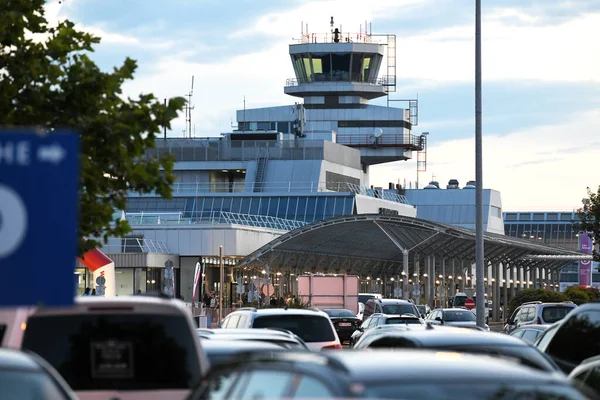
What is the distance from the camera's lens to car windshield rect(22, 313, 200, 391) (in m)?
11.4

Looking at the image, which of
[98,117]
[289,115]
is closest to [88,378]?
[98,117]

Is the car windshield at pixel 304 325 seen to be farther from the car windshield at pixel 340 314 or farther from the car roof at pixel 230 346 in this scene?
the car windshield at pixel 340 314

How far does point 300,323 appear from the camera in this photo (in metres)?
22.7

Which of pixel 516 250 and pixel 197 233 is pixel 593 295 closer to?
pixel 516 250

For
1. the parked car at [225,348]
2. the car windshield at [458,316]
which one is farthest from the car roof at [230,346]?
the car windshield at [458,316]

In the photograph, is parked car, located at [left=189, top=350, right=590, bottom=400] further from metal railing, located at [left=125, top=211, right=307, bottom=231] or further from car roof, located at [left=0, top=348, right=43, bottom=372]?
metal railing, located at [left=125, top=211, right=307, bottom=231]

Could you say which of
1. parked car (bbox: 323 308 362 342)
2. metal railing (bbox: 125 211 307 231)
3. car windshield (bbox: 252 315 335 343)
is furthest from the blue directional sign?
metal railing (bbox: 125 211 307 231)

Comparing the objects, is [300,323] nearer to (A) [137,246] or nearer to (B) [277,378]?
(B) [277,378]

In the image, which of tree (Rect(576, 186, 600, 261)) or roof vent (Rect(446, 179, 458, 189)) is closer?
tree (Rect(576, 186, 600, 261))

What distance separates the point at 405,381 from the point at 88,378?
5267 millimetres

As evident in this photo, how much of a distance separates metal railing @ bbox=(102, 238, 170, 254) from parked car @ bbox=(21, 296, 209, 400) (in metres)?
69.7

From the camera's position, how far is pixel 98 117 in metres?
17.1

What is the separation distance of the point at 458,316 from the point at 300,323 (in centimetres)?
2739

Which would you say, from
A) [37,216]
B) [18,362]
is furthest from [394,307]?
[37,216]
